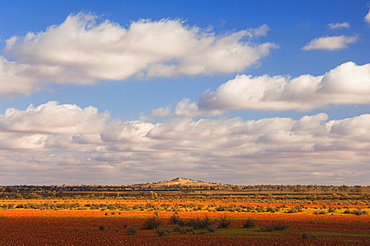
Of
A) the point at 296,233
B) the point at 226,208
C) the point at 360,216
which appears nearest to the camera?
the point at 296,233

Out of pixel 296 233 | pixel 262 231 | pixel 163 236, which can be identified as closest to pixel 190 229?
pixel 163 236

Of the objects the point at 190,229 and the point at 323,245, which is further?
the point at 190,229

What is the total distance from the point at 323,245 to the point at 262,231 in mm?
10201

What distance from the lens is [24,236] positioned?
3828cm

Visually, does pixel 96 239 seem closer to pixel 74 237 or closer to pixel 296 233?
pixel 74 237

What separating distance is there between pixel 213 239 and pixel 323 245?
27.0 feet

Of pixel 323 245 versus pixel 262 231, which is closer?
pixel 323 245

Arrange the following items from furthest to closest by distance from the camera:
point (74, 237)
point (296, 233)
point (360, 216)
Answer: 1. point (360, 216)
2. point (296, 233)
3. point (74, 237)

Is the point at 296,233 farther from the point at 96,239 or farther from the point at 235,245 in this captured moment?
the point at 96,239

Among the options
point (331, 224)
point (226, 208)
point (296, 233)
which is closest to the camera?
point (296, 233)

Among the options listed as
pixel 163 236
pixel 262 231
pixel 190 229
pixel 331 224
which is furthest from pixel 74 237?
pixel 331 224

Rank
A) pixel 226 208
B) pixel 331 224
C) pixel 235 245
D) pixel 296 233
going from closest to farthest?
pixel 235 245 → pixel 296 233 → pixel 331 224 → pixel 226 208

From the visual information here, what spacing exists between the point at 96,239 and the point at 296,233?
1656 centimetres

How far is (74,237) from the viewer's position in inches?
1481
